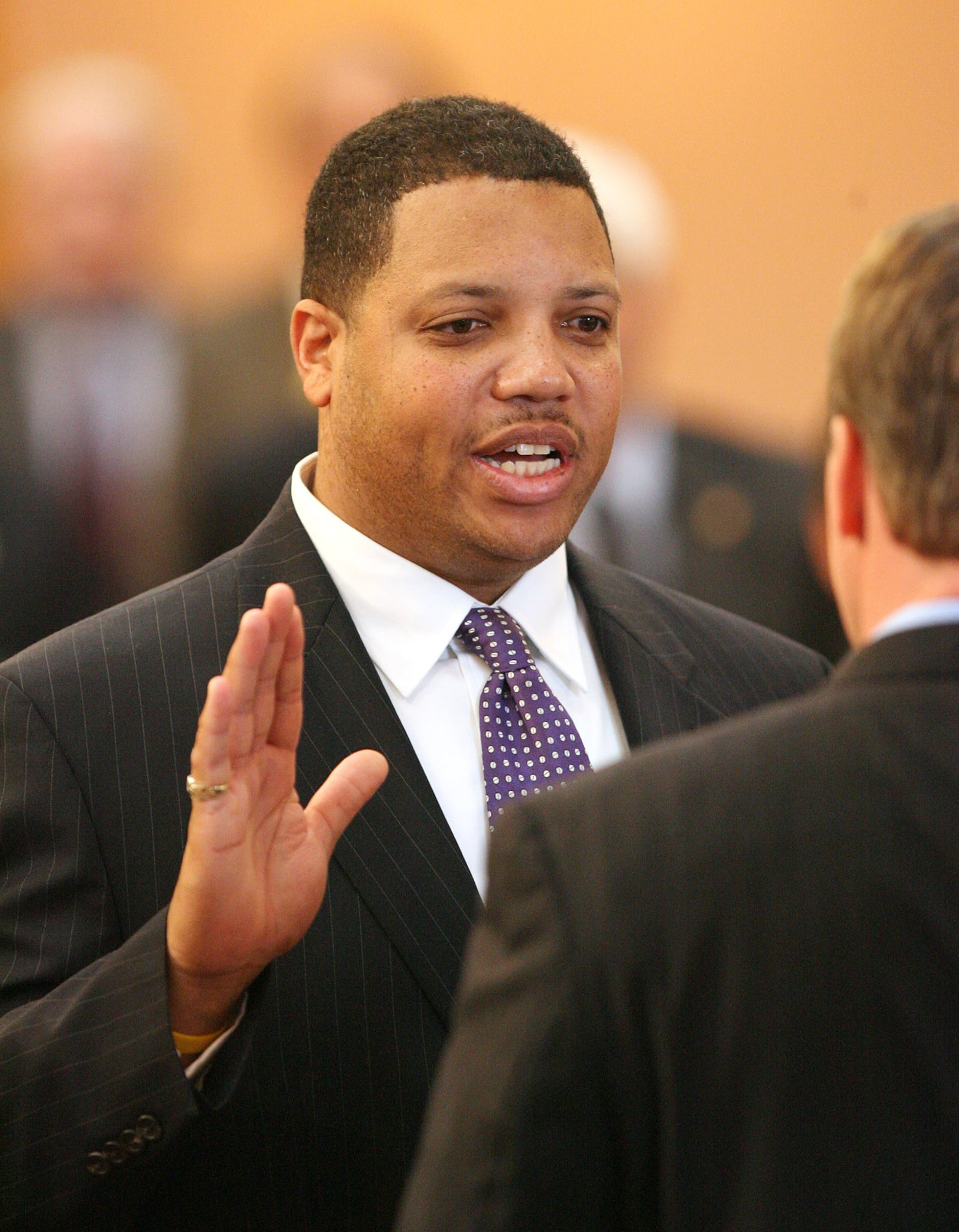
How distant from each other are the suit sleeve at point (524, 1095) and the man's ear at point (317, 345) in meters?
1.01

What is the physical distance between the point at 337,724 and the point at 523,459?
0.37m

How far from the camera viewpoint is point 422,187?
1.88 m

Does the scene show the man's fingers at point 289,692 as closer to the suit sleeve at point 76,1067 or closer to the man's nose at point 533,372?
the suit sleeve at point 76,1067

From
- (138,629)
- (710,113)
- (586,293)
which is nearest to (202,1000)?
(138,629)

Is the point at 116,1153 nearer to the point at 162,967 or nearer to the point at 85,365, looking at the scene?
the point at 162,967

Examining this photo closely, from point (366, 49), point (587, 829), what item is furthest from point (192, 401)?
point (587, 829)

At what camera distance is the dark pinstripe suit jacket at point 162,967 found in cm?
151

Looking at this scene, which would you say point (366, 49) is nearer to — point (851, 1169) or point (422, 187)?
point (422, 187)

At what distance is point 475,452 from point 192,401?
1.63 meters

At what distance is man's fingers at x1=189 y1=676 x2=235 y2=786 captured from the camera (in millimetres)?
1378

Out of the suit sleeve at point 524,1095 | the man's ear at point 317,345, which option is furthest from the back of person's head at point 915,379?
the man's ear at point 317,345

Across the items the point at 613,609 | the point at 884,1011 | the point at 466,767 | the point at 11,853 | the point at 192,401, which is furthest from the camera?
the point at 192,401

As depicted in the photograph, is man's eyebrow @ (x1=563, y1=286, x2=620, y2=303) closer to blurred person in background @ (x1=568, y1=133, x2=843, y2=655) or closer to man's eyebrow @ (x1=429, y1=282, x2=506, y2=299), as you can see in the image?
man's eyebrow @ (x1=429, y1=282, x2=506, y2=299)

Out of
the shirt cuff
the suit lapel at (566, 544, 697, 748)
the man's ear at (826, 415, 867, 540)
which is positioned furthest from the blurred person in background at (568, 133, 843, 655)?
the man's ear at (826, 415, 867, 540)
